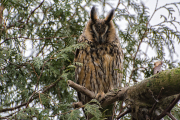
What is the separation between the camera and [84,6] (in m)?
2.61

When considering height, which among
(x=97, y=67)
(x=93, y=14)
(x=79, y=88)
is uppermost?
(x=93, y=14)

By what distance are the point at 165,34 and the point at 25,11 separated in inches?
68.4

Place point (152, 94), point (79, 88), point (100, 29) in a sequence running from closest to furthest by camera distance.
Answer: point (152, 94) → point (79, 88) → point (100, 29)

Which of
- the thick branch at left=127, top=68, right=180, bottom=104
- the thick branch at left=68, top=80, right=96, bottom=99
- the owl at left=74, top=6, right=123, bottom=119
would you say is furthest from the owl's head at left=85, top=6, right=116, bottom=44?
the thick branch at left=127, top=68, right=180, bottom=104

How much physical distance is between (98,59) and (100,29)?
358 mm

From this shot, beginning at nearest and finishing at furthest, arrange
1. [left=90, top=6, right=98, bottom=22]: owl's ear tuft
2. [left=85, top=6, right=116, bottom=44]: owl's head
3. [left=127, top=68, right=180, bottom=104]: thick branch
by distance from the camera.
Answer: [left=127, top=68, right=180, bottom=104]: thick branch < [left=85, top=6, right=116, bottom=44]: owl's head < [left=90, top=6, right=98, bottom=22]: owl's ear tuft

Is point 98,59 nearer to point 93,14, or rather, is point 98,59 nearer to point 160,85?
point 93,14

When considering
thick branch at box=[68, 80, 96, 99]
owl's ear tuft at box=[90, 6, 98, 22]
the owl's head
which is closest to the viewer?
thick branch at box=[68, 80, 96, 99]

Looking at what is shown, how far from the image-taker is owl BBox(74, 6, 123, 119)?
7.38ft

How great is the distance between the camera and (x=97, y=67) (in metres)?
2.25

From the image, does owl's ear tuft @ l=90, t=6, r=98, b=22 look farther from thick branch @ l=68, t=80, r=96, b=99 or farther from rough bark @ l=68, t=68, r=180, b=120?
rough bark @ l=68, t=68, r=180, b=120

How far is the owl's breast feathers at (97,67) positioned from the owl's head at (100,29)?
3.2 inches

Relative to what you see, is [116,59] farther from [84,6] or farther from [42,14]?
[42,14]

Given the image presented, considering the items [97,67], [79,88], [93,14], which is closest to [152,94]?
[79,88]
